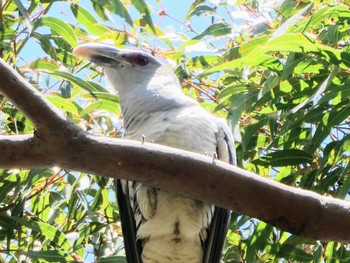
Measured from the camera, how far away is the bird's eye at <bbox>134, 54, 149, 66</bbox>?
3.21 m

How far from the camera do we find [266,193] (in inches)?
71.9

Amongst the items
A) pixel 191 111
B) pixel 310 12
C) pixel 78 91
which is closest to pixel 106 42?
pixel 78 91

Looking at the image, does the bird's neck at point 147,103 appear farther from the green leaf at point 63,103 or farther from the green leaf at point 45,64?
the green leaf at point 45,64

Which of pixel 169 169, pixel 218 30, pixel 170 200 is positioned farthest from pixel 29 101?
pixel 218 30

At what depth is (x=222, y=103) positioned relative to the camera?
9.74 ft

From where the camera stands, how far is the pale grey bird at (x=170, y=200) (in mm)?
2588

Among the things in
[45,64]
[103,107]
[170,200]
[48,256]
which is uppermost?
[45,64]

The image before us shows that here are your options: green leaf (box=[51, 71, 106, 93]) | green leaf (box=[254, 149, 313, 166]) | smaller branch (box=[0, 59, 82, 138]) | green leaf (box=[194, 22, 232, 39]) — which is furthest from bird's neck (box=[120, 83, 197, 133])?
smaller branch (box=[0, 59, 82, 138])

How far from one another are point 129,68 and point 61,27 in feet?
1.18

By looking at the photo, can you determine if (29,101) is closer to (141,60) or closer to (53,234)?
(53,234)

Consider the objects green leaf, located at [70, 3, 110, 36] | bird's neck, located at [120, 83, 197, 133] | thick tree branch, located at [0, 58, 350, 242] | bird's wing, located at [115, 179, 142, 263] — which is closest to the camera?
thick tree branch, located at [0, 58, 350, 242]

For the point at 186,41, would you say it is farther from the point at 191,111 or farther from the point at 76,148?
the point at 76,148

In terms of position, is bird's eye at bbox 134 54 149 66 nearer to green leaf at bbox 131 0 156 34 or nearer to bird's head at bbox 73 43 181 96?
bird's head at bbox 73 43 181 96

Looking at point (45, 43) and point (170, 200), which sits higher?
point (45, 43)
